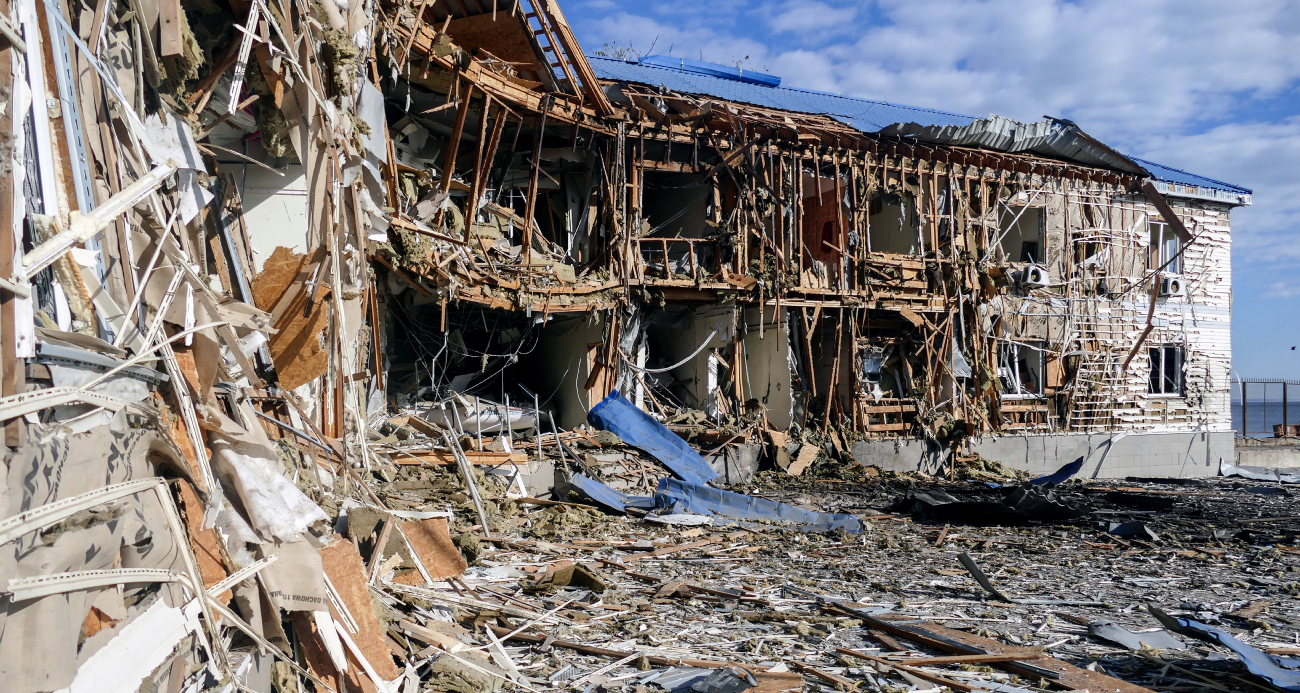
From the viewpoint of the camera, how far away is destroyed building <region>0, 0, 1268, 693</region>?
304cm

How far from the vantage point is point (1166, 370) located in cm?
2284

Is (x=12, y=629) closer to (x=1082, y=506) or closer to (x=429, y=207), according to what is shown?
(x=429, y=207)

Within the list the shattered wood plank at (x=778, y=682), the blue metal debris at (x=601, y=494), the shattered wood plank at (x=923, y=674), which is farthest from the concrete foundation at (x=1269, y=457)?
the shattered wood plank at (x=778, y=682)

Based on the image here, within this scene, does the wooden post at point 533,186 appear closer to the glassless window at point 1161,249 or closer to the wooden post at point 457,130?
the wooden post at point 457,130

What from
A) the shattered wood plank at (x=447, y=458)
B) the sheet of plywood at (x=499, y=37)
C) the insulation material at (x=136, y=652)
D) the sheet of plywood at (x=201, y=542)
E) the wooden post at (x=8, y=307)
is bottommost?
the shattered wood plank at (x=447, y=458)

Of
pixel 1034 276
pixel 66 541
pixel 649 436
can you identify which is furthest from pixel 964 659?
pixel 1034 276

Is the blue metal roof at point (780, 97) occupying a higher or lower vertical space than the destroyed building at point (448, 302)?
higher

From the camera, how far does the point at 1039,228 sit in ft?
69.7

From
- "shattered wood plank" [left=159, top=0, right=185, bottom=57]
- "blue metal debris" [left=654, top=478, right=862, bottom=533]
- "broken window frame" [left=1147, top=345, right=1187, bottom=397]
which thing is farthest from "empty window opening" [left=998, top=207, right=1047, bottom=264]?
"shattered wood plank" [left=159, top=0, right=185, bottom=57]

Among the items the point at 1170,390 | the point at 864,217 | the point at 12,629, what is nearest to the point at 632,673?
the point at 12,629

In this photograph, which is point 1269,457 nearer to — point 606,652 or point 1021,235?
point 1021,235

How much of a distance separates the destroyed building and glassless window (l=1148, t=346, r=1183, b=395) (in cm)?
14

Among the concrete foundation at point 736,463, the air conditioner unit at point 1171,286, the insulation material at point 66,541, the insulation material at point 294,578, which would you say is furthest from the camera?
the air conditioner unit at point 1171,286

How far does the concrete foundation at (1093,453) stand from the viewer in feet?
60.1
